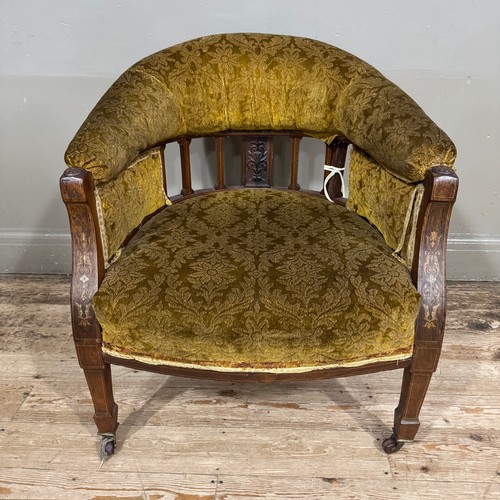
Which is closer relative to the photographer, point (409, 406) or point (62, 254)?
point (409, 406)

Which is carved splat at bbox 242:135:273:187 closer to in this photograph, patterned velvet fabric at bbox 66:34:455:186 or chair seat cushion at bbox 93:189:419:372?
patterned velvet fabric at bbox 66:34:455:186

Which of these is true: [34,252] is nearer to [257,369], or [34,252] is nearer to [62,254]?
[62,254]

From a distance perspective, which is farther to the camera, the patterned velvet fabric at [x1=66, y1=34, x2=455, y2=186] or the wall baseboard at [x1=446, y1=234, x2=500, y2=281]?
the wall baseboard at [x1=446, y1=234, x2=500, y2=281]

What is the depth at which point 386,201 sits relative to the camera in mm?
1242

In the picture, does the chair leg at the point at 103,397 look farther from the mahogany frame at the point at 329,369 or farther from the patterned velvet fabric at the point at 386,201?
the patterned velvet fabric at the point at 386,201

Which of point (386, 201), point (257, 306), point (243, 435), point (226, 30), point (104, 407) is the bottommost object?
point (243, 435)

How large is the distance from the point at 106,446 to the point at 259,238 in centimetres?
64

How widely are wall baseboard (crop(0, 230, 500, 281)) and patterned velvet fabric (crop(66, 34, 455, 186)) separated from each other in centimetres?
88

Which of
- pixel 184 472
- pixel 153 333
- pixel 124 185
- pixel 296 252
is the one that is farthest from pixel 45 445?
pixel 296 252

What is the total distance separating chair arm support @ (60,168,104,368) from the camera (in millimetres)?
1040

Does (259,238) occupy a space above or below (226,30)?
below

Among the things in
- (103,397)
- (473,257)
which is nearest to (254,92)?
(103,397)

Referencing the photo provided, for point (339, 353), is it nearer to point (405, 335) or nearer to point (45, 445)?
point (405, 335)

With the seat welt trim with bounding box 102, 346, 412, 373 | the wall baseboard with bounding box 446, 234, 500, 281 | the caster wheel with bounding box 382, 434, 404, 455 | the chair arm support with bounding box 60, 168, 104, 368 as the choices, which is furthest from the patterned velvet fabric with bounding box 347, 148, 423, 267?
the wall baseboard with bounding box 446, 234, 500, 281
